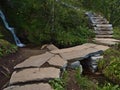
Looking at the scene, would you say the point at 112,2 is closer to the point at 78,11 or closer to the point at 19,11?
the point at 78,11

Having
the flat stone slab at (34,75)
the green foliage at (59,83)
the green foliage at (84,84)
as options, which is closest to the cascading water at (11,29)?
the flat stone slab at (34,75)

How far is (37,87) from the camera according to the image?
17.5ft

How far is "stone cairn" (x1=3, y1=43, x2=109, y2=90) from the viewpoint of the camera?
557cm

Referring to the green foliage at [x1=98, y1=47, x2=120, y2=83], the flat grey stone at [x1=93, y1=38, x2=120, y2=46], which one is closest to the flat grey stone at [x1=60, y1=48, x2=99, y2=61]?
the green foliage at [x1=98, y1=47, x2=120, y2=83]

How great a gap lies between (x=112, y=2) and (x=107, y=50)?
4258mm

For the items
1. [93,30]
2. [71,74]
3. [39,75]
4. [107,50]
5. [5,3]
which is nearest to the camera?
[39,75]

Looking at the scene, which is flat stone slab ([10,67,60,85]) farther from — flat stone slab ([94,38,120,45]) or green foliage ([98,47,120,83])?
flat stone slab ([94,38,120,45])

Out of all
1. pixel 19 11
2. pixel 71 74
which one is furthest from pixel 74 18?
pixel 71 74

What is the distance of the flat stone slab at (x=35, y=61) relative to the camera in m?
6.67

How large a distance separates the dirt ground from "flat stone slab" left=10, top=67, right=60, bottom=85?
1.14 feet

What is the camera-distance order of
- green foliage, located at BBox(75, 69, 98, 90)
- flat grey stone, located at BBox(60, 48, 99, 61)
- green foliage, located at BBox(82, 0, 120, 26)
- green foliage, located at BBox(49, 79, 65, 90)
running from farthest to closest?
1. green foliage, located at BBox(82, 0, 120, 26)
2. flat grey stone, located at BBox(60, 48, 99, 61)
3. green foliage, located at BBox(75, 69, 98, 90)
4. green foliage, located at BBox(49, 79, 65, 90)

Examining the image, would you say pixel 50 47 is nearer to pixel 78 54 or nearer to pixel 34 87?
pixel 78 54

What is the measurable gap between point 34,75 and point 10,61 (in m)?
1.75

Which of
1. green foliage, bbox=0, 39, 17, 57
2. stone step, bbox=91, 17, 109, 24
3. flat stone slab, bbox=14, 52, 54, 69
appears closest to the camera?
flat stone slab, bbox=14, 52, 54, 69
